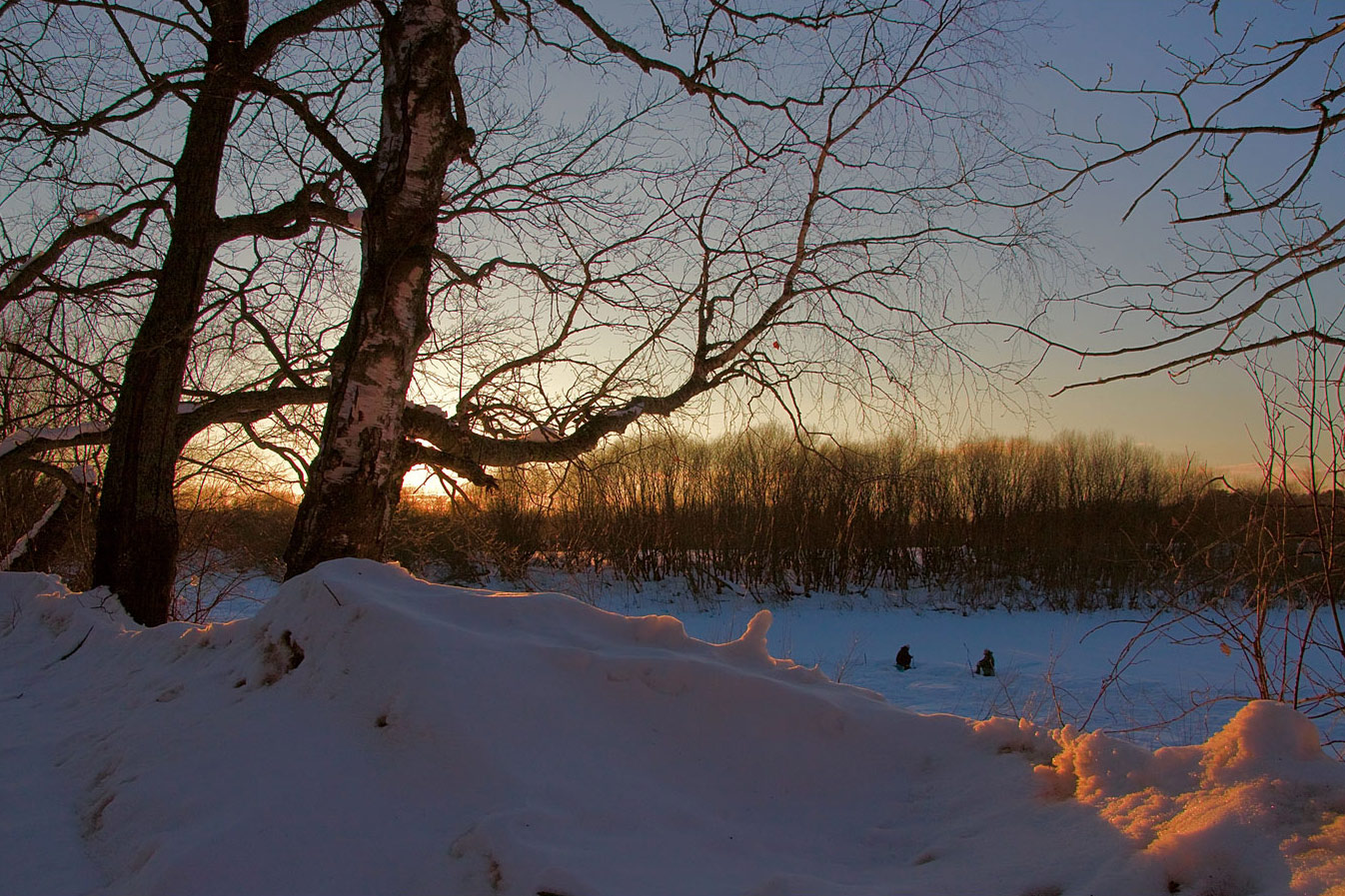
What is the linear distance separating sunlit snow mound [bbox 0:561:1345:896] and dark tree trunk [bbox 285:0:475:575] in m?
1.02

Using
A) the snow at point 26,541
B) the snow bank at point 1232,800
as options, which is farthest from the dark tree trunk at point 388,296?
the snow at point 26,541

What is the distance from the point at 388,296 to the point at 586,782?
2.79 meters

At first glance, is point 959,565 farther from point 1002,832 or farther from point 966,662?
point 1002,832

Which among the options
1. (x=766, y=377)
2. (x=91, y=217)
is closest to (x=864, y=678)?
(x=766, y=377)

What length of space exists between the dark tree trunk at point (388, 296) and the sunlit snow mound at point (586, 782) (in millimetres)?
1023

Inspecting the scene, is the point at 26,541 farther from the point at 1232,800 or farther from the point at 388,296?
the point at 1232,800

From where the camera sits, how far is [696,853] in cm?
172

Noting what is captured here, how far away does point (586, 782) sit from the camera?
1900 millimetres

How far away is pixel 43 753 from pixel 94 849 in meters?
0.99

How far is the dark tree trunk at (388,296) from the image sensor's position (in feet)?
12.5

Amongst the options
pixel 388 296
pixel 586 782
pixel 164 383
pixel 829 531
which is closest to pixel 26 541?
pixel 164 383

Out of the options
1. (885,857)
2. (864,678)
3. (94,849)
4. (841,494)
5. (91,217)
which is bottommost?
(864,678)

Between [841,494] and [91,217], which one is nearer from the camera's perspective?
[91,217]

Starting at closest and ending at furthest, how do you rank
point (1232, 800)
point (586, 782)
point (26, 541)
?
1. point (1232, 800)
2. point (586, 782)
3. point (26, 541)
